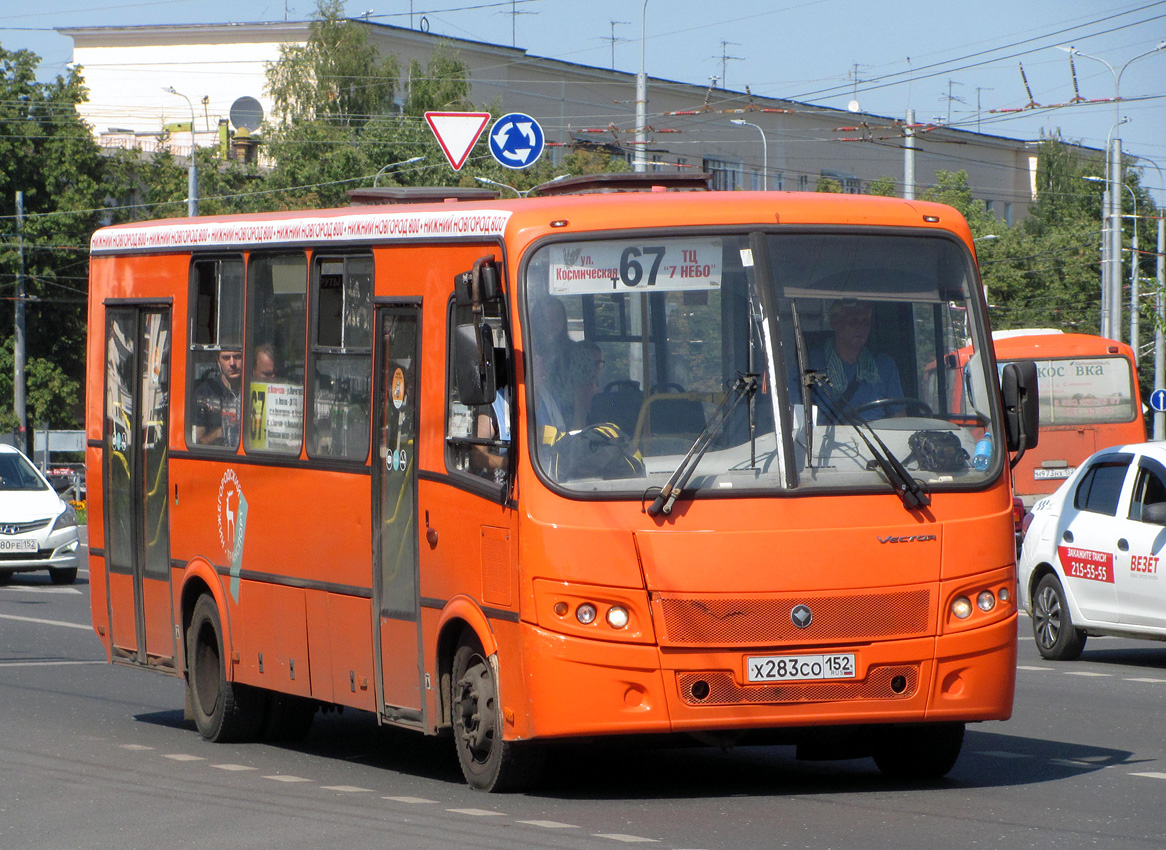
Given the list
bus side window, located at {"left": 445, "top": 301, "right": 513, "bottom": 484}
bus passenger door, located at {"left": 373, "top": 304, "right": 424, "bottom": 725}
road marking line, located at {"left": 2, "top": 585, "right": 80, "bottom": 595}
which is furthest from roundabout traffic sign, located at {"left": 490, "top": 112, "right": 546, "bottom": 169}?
bus side window, located at {"left": 445, "top": 301, "right": 513, "bottom": 484}

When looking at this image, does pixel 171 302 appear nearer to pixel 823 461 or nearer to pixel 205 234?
pixel 205 234

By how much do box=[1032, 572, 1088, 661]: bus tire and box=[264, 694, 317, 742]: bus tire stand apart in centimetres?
731

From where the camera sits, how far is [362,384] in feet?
33.6

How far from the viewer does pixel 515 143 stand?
24016mm

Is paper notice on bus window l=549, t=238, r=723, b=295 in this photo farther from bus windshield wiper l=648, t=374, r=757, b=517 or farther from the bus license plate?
the bus license plate

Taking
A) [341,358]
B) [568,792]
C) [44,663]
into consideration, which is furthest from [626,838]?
[44,663]

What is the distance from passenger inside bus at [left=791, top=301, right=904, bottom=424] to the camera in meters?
8.71

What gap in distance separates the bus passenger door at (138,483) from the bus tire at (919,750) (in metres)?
4.70

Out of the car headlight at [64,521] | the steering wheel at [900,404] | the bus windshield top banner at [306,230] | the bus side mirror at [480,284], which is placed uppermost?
the bus windshield top banner at [306,230]

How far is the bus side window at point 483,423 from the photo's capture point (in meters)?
8.76

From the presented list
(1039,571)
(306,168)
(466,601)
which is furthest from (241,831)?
(306,168)

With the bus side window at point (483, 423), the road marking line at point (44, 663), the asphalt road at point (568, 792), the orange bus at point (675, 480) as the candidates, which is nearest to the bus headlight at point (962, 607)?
the orange bus at point (675, 480)

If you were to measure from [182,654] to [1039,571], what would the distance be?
26.2 ft

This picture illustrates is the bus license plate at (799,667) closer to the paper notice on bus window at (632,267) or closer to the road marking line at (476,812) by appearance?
the road marking line at (476,812)
